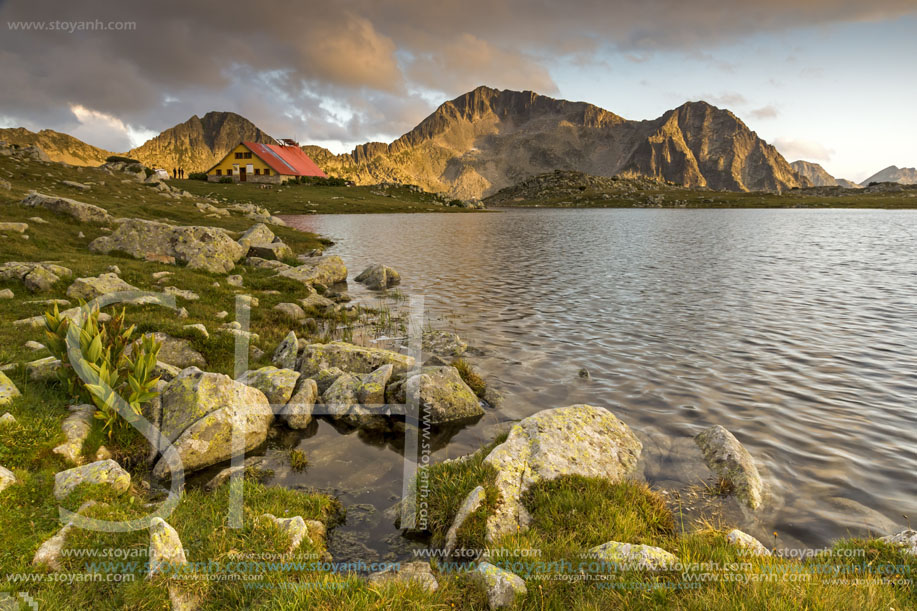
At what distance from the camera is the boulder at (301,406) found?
11.1 m

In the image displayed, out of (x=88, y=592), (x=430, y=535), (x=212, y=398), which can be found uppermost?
(x=212, y=398)

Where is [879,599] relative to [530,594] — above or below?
above

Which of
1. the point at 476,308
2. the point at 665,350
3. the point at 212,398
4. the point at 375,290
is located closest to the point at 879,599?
the point at 212,398

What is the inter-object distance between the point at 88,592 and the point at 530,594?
5.47 m

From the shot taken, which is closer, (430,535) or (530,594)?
(530,594)

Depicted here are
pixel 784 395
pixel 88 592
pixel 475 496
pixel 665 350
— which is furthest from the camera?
pixel 665 350

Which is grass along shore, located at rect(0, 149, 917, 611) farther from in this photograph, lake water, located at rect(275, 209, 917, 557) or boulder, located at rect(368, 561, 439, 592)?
lake water, located at rect(275, 209, 917, 557)

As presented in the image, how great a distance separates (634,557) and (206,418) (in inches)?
346

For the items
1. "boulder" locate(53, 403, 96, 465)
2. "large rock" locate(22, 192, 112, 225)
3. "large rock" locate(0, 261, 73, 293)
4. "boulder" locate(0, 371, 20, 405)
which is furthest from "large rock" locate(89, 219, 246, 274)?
"boulder" locate(53, 403, 96, 465)

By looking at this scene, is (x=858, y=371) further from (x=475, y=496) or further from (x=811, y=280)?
(x=811, y=280)

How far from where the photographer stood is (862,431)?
10.6 metres

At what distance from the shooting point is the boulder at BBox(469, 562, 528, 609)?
207 inches

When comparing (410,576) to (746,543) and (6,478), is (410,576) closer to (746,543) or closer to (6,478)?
(746,543)

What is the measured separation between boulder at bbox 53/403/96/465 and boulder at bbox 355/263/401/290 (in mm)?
20408
